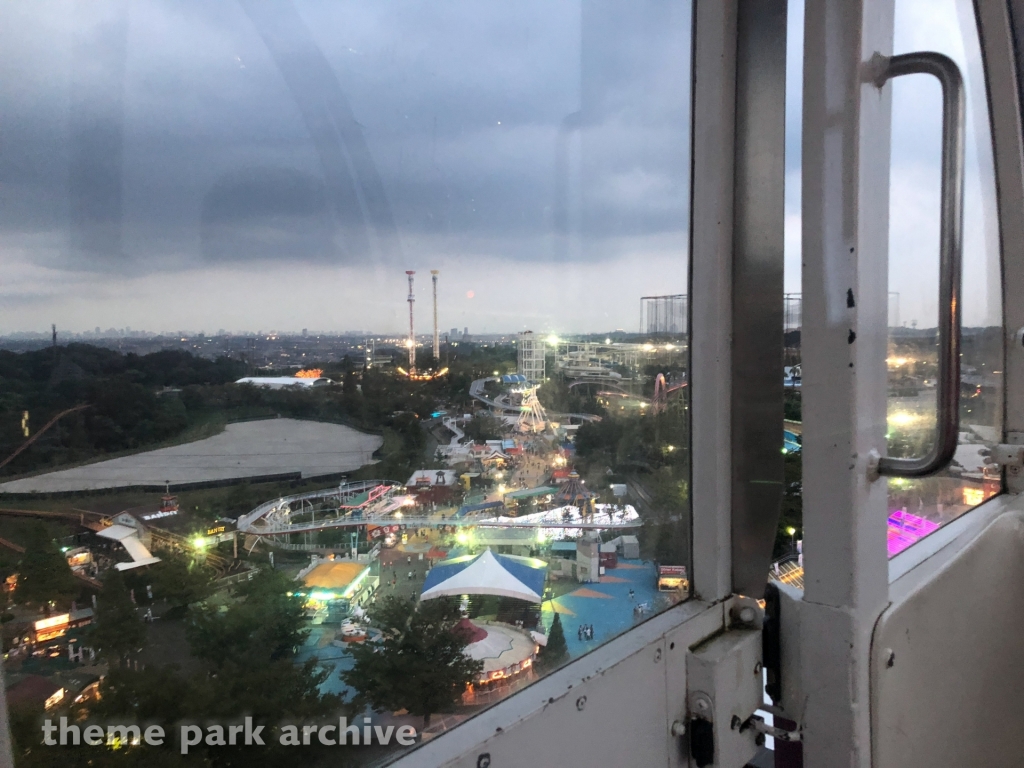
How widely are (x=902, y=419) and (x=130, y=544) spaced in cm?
161

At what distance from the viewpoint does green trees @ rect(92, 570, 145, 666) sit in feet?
2.29

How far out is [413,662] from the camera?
97 cm

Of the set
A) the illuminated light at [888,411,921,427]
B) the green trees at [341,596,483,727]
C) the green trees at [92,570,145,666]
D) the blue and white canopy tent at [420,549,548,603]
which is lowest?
the green trees at [341,596,483,727]

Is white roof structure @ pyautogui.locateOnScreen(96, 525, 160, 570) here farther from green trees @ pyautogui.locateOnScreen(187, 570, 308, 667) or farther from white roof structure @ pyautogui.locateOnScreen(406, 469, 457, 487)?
white roof structure @ pyautogui.locateOnScreen(406, 469, 457, 487)

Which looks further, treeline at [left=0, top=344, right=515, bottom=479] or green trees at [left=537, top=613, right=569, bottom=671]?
green trees at [left=537, top=613, right=569, bottom=671]

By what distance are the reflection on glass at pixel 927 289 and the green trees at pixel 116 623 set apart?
4.78ft

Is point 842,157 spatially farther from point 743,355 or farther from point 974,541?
point 974,541

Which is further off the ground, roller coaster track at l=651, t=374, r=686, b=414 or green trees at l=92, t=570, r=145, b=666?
roller coaster track at l=651, t=374, r=686, b=414

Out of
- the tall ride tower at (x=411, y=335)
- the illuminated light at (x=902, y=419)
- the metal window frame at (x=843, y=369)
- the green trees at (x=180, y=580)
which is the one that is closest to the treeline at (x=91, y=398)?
the green trees at (x=180, y=580)

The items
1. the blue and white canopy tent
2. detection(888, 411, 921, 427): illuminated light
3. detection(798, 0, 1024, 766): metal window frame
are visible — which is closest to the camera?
the blue and white canopy tent

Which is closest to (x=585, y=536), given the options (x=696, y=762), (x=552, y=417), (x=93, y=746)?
(x=552, y=417)

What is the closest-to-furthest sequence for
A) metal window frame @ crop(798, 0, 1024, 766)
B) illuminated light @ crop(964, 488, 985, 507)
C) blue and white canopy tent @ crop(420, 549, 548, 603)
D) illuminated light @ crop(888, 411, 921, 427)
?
1. blue and white canopy tent @ crop(420, 549, 548, 603)
2. metal window frame @ crop(798, 0, 1024, 766)
3. illuminated light @ crop(888, 411, 921, 427)
4. illuminated light @ crop(964, 488, 985, 507)

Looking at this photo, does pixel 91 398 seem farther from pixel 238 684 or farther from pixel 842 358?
pixel 842 358

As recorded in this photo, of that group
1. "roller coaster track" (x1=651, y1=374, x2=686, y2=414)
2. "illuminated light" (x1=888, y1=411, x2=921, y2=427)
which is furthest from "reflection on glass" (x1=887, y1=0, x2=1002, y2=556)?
"roller coaster track" (x1=651, y1=374, x2=686, y2=414)
